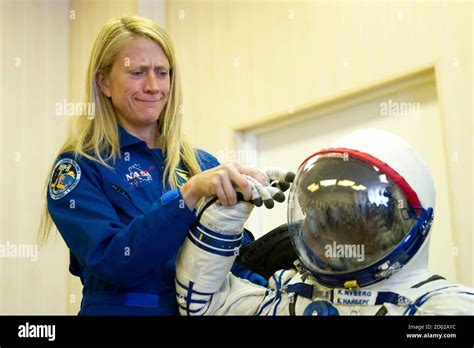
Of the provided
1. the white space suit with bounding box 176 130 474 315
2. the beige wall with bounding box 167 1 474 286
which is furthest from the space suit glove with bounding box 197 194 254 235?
the beige wall with bounding box 167 1 474 286

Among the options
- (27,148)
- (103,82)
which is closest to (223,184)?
(103,82)

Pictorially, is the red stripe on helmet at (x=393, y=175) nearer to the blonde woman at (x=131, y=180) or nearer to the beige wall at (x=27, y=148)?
the blonde woman at (x=131, y=180)

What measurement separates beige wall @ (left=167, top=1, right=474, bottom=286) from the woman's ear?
143 cm

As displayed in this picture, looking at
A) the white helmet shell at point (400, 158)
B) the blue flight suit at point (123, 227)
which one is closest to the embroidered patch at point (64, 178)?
the blue flight suit at point (123, 227)

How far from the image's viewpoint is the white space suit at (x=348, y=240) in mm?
1044

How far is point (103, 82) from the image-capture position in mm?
1407

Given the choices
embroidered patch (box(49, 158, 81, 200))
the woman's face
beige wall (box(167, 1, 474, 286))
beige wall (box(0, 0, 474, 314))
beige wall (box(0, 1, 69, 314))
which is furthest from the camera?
beige wall (box(0, 1, 69, 314))

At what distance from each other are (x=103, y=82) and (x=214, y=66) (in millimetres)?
2213

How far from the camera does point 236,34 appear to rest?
11.4ft

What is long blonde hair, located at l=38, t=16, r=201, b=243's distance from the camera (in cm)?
132

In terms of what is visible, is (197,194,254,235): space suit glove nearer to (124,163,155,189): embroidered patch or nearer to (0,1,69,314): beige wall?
(124,163,155,189): embroidered patch
